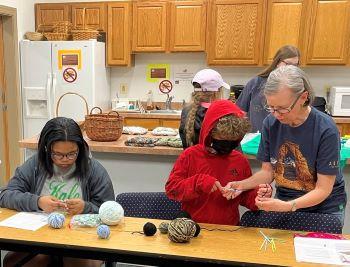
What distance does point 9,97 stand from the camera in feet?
14.6

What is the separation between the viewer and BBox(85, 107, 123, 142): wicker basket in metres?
2.57

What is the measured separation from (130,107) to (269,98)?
342 cm

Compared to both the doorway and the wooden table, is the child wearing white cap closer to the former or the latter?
the wooden table

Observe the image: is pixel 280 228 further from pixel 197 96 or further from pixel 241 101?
pixel 241 101

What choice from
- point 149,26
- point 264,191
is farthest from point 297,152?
point 149,26

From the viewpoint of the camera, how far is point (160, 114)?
4371mm

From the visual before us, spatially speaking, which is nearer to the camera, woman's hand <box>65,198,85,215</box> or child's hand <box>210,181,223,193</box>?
child's hand <box>210,181,223,193</box>

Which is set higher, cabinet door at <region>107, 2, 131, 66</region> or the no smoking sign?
cabinet door at <region>107, 2, 131, 66</region>

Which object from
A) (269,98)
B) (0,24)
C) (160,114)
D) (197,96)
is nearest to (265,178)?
(269,98)

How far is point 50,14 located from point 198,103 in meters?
3.45

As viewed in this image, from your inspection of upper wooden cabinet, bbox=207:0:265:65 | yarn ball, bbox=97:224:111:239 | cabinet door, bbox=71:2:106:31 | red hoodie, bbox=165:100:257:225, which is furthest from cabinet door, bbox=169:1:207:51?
yarn ball, bbox=97:224:111:239

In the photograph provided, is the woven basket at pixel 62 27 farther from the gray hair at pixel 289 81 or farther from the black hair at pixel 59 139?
the gray hair at pixel 289 81

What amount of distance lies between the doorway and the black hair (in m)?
3.01

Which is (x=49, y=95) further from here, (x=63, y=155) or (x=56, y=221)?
(x=56, y=221)
